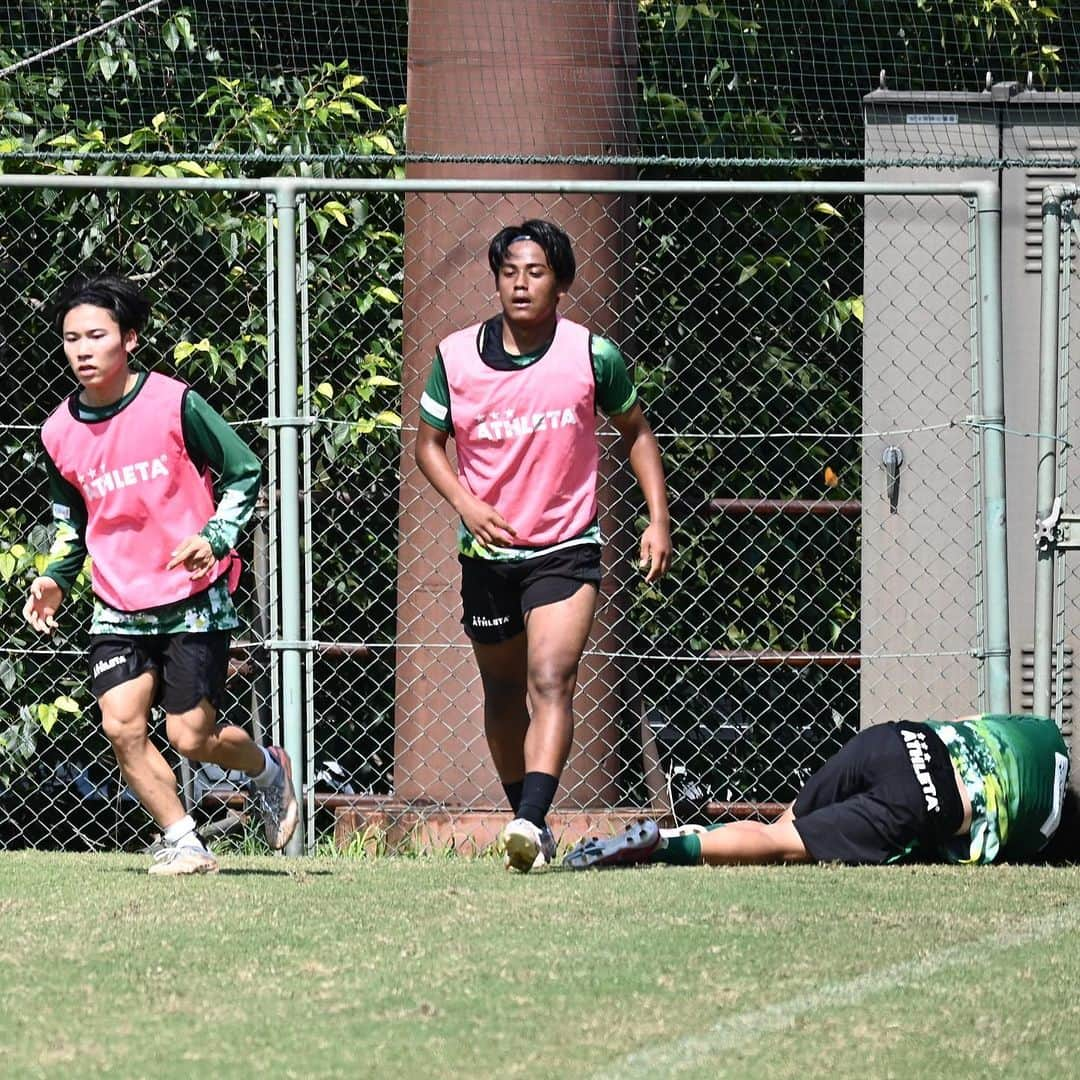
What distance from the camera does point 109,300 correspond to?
5.53 m

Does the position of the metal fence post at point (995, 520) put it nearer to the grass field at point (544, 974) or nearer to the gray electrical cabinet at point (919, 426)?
the gray electrical cabinet at point (919, 426)

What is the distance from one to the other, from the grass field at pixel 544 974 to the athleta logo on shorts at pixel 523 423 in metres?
1.28

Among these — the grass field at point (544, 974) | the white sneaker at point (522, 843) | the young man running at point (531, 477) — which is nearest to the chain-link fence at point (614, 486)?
the young man running at point (531, 477)

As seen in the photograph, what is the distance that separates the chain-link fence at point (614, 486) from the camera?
676 cm

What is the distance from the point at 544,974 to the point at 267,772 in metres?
2.09

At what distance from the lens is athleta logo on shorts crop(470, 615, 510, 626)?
580 centimetres

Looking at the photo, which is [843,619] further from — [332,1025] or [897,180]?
[332,1025]

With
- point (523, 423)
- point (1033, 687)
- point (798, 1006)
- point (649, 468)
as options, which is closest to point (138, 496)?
point (523, 423)

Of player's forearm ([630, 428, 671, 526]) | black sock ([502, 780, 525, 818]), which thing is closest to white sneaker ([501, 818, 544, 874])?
black sock ([502, 780, 525, 818])

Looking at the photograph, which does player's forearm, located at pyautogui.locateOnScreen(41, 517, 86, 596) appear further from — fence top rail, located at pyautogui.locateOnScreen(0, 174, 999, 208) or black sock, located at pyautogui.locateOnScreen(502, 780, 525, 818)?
black sock, located at pyautogui.locateOnScreen(502, 780, 525, 818)

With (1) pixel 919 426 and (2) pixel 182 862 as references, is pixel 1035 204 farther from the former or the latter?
(2) pixel 182 862

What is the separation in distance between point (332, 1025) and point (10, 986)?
2.41 ft

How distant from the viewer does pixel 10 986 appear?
378 centimetres

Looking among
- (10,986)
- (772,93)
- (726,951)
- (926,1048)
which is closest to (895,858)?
(726,951)
